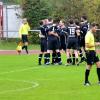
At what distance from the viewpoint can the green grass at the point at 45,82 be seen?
16.8 meters

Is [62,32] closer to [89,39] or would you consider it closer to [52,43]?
[52,43]

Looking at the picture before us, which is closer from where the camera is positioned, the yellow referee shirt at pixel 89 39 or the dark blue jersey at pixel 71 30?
the yellow referee shirt at pixel 89 39

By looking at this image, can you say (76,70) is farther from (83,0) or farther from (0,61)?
(83,0)

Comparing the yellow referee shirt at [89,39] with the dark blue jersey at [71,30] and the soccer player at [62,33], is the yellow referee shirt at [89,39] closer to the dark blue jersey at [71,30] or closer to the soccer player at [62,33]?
the dark blue jersey at [71,30]

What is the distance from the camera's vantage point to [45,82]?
2034 centimetres

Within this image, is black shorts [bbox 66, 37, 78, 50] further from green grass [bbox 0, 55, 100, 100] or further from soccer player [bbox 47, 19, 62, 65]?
green grass [bbox 0, 55, 100, 100]

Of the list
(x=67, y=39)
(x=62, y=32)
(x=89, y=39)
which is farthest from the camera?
(x=62, y=32)

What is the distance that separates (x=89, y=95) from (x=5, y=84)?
4109 mm

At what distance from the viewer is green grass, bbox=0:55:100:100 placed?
55.2ft

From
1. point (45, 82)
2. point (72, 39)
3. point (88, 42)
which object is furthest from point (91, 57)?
point (72, 39)

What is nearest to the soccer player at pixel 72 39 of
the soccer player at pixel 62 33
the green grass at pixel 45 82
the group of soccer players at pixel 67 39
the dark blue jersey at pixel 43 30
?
the group of soccer players at pixel 67 39

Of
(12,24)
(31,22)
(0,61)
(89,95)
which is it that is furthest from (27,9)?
(89,95)

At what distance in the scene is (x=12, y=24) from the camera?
182ft

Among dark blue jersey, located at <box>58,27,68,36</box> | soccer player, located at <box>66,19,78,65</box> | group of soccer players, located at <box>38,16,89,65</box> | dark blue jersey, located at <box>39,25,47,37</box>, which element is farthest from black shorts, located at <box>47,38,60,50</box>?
dark blue jersey, located at <box>58,27,68,36</box>
